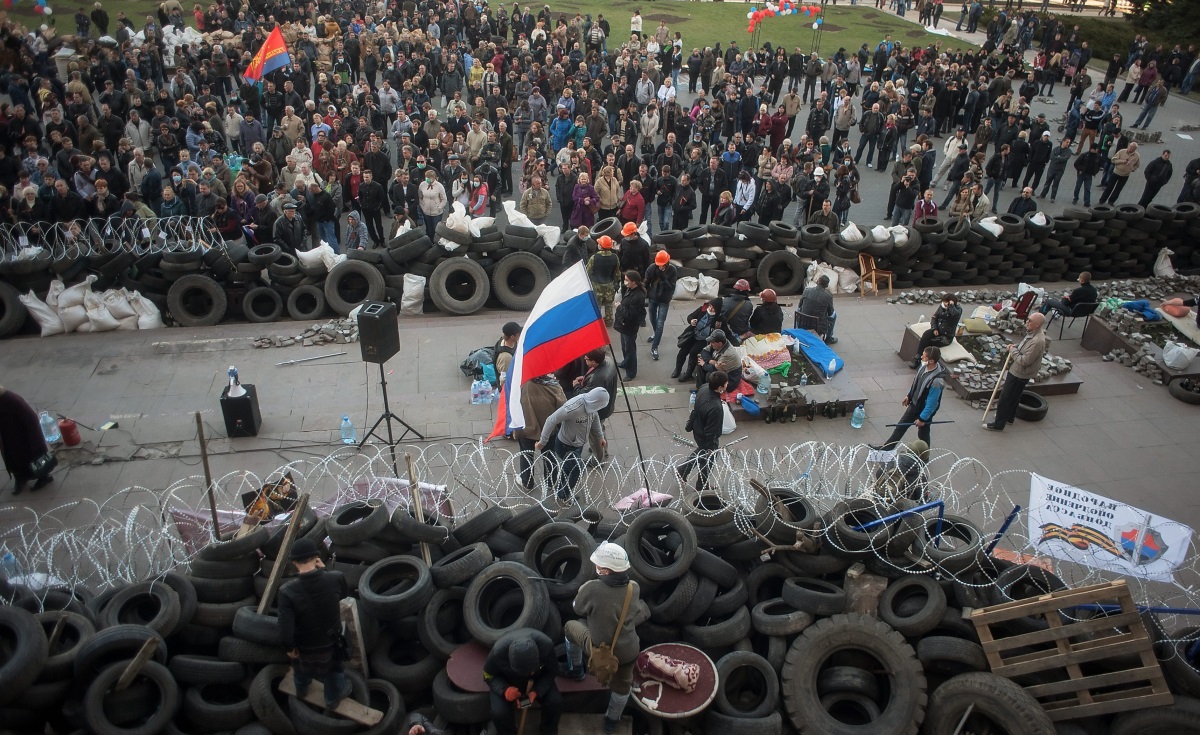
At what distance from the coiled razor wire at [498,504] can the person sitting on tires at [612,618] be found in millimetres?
1444

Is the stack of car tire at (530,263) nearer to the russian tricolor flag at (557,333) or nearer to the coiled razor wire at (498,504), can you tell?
the coiled razor wire at (498,504)

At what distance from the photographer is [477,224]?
14430mm

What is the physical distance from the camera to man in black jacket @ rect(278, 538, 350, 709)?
6.11 meters

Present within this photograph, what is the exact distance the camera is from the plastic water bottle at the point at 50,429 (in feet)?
34.4

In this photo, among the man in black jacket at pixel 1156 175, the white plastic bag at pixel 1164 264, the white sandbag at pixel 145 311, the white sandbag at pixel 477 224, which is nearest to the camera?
the white sandbag at pixel 145 311

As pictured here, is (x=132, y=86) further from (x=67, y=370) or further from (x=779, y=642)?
(x=779, y=642)

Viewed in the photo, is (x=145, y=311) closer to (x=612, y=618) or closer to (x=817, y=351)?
(x=817, y=351)

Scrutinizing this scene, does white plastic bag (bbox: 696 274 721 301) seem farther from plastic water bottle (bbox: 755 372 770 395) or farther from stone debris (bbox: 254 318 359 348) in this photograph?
stone debris (bbox: 254 318 359 348)

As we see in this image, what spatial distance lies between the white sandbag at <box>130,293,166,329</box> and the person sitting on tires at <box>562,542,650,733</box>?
10.2 metres

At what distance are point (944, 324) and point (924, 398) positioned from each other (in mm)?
2687

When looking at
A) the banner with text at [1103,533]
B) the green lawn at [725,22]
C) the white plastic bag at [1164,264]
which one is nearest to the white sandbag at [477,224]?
the banner with text at [1103,533]

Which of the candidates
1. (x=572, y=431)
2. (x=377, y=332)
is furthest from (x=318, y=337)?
(x=572, y=431)

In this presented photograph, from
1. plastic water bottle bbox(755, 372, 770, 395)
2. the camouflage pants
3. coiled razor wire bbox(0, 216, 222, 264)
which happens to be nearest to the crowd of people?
coiled razor wire bbox(0, 216, 222, 264)

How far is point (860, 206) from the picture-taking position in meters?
19.8
